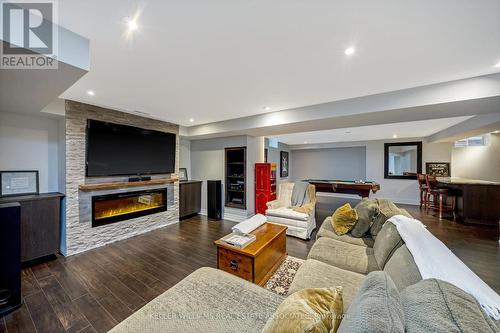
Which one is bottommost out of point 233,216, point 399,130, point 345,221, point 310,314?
point 233,216

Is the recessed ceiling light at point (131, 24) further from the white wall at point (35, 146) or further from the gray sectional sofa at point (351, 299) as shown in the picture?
the white wall at point (35, 146)

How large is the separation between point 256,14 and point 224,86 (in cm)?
127

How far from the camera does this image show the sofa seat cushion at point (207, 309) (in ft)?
3.74

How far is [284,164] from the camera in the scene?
9250 mm

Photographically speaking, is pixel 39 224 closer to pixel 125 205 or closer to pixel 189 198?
pixel 125 205

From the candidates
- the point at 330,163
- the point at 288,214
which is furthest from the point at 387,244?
the point at 330,163

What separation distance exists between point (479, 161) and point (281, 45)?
7.84m

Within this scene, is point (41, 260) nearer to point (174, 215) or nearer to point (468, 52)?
point (174, 215)

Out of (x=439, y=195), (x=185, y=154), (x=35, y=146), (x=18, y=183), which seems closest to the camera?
(x=18, y=183)

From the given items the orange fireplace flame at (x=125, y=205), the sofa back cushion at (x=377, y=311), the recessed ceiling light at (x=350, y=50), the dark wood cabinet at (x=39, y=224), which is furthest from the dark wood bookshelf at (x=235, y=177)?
the sofa back cushion at (x=377, y=311)

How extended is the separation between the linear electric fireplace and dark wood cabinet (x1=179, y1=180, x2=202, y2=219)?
20.4 inches

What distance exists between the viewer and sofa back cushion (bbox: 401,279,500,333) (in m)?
0.67

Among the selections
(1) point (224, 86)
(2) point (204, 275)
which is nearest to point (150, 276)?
(2) point (204, 275)

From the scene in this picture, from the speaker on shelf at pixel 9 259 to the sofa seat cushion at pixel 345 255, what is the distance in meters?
3.09
